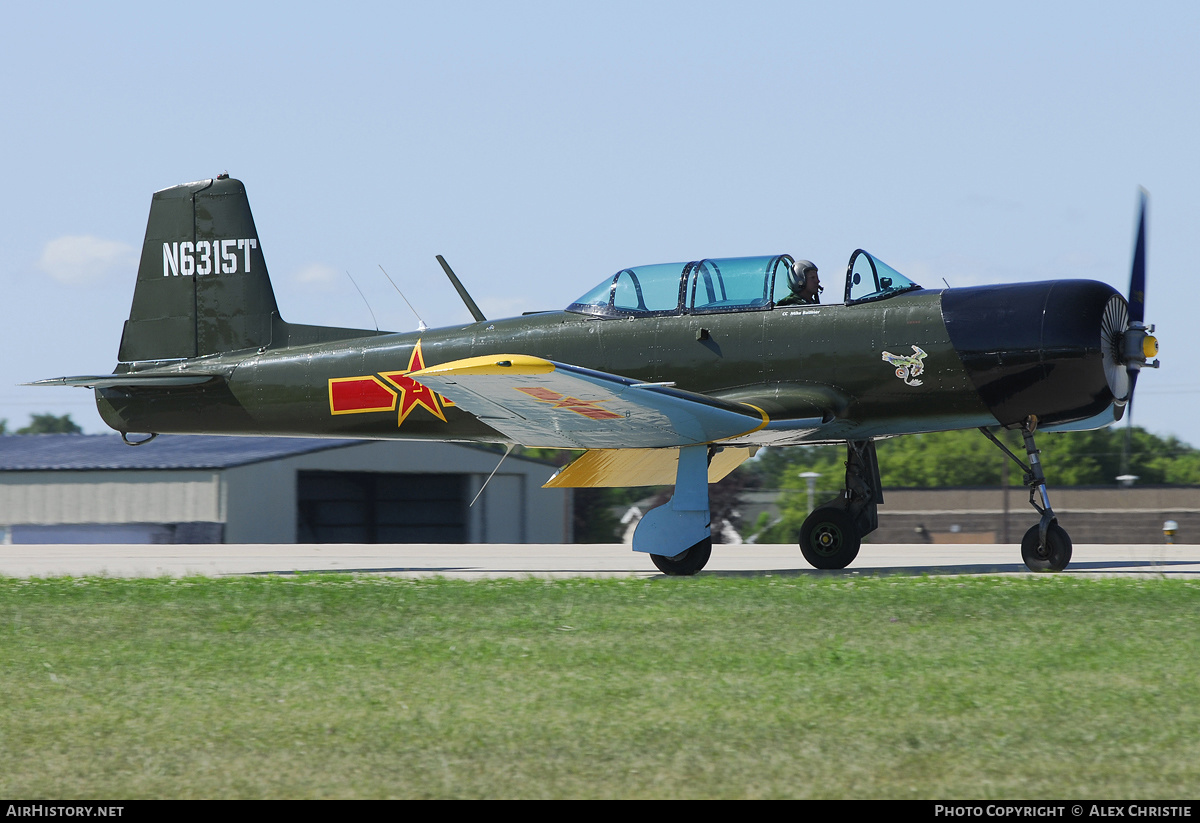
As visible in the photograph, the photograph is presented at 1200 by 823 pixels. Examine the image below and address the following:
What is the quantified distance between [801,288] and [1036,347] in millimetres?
2174

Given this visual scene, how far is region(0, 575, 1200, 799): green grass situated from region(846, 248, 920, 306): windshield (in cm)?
370

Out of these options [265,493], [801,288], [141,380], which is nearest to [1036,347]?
[801,288]

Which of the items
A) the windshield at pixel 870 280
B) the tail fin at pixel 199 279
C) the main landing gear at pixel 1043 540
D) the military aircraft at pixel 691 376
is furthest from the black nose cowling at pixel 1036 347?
the tail fin at pixel 199 279

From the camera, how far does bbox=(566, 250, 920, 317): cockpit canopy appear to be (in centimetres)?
1136

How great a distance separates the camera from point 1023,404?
10.6 metres

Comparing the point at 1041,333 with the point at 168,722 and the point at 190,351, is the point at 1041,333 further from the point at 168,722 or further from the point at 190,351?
the point at 190,351

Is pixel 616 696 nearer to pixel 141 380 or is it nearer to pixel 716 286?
pixel 716 286

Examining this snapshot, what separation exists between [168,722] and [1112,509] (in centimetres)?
5274

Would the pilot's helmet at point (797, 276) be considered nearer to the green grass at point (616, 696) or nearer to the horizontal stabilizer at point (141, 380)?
the green grass at point (616, 696)

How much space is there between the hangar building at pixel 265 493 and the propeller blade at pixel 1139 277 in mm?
28955

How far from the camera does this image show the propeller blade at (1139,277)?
11.4 metres

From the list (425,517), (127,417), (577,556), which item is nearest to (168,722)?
(127,417)

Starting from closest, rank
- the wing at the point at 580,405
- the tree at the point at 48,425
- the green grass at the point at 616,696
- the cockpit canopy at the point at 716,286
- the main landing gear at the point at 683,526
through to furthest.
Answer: the green grass at the point at 616,696 < the wing at the point at 580,405 < the main landing gear at the point at 683,526 < the cockpit canopy at the point at 716,286 < the tree at the point at 48,425
